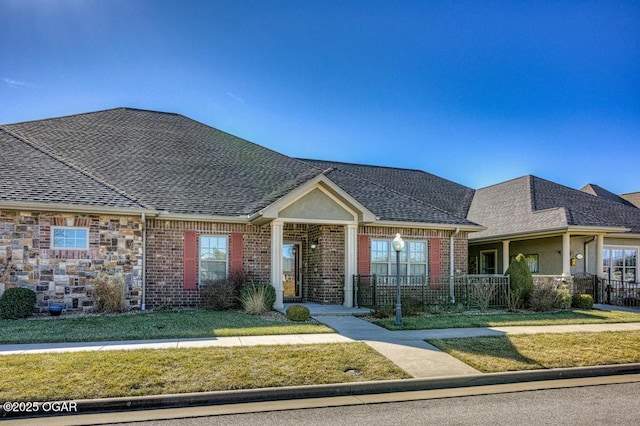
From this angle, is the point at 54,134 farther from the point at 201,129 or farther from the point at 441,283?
the point at 441,283

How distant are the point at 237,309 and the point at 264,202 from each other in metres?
3.65

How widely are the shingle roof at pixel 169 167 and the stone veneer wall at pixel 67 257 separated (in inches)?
27.1

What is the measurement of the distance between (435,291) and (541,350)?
7831mm

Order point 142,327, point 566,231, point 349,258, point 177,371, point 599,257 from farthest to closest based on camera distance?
point 599,257
point 566,231
point 349,258
point 142,327
point 177,371

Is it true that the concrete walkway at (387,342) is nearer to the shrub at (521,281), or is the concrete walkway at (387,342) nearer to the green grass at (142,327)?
the green grass at (142,327)

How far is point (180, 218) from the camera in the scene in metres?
14.8

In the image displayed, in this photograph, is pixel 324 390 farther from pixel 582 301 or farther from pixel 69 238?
pixel 582 301

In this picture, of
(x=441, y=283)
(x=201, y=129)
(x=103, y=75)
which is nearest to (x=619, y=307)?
(x=441, y=283)

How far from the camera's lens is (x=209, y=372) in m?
7.27

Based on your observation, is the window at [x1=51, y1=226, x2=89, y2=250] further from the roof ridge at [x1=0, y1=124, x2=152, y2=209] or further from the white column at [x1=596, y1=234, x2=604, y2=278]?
the white column at [x1=596, y1=234, x2=604, y2=278]

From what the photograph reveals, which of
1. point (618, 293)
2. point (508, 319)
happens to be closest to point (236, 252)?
point (508, 319)

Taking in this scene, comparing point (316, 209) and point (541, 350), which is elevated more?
point (316, 209)

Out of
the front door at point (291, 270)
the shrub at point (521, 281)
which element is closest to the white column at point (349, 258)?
→ the front door at point (291, 270)

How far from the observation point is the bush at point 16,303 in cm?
1218
